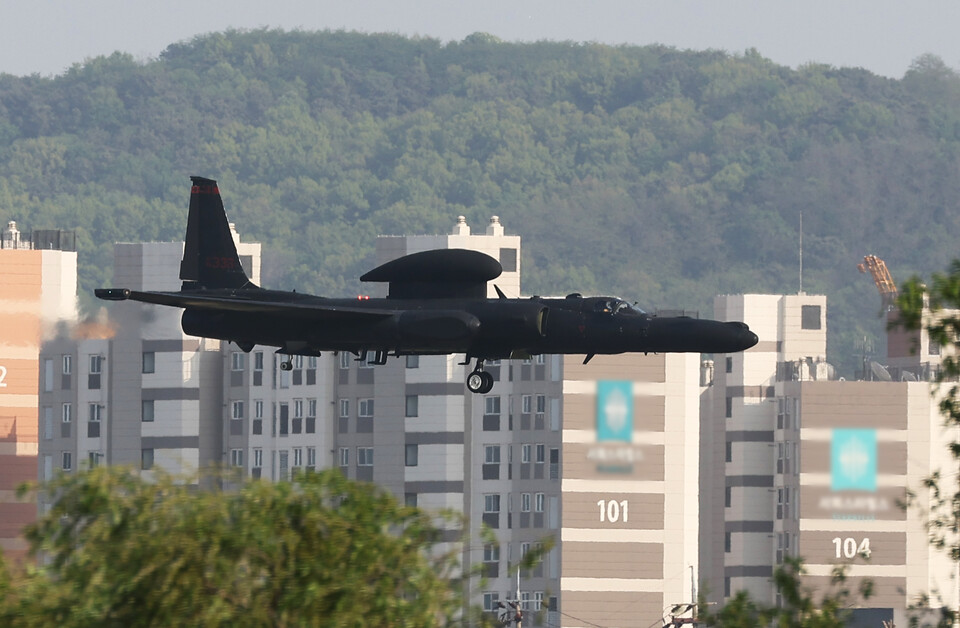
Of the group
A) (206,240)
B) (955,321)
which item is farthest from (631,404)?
(955,321)

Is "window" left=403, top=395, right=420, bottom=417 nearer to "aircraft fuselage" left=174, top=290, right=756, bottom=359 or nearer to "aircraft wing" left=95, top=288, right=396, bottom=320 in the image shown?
"aircraft fuselage" left=174, top=290, right=756, bottom=359

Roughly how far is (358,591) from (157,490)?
4.06 m

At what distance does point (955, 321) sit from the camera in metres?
42.8

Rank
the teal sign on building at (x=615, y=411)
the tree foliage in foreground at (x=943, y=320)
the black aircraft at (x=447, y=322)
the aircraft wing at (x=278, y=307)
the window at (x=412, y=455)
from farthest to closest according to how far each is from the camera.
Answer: the window at (x=412, y=455) → the teal sign on building at (x=615, y=411) → the aircraft wing at (x=278, y=307) → the black aircraft at (x=447, y=322) → the tree foliage in foreground at (x=943, y=320)

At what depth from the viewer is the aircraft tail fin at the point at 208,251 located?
3797 inches

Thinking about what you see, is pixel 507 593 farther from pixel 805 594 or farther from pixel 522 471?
pixel 805 594

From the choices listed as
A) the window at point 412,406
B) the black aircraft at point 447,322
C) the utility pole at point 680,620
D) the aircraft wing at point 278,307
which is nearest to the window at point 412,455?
the window at point 412,406

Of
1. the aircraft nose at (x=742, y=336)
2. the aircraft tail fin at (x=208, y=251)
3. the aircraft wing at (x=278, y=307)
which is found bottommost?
the aircraft nose at (x=742, y=336)

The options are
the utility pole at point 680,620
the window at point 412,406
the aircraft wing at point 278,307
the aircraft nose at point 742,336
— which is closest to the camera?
Result: the utility pole at point 680,620

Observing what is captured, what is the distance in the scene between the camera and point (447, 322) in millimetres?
85000

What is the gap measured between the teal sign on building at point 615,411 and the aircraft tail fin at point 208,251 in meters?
94.5

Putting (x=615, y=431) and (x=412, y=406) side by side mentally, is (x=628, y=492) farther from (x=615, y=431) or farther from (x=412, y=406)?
(x=412, y=406)

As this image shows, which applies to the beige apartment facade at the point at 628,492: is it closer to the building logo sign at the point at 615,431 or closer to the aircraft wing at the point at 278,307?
the building logo sign at the point at 615,431

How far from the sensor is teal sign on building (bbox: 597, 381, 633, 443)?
626 feet
